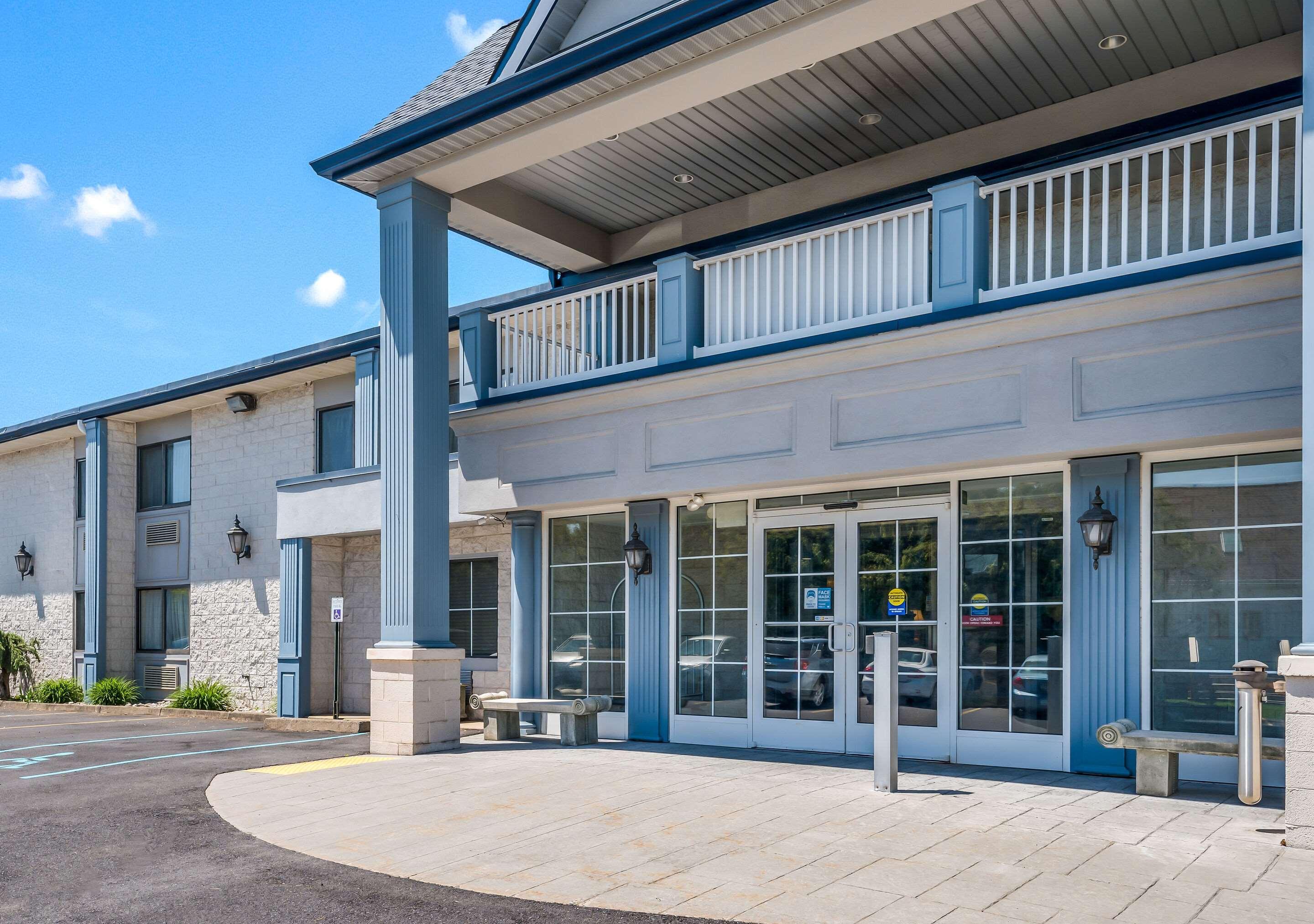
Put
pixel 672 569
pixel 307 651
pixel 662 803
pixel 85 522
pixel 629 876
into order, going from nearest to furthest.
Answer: pixel 629 876 < pixel 662 803 < pixel 672 569 < pixel 307 651 < pixel 85 522

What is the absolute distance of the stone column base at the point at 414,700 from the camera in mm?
11344

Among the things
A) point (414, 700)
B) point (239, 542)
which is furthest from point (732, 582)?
point (239, 542)

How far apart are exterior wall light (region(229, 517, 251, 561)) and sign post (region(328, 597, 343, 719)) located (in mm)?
2224

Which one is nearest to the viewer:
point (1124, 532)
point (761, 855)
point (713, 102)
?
point (761, 855)

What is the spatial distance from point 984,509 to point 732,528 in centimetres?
274

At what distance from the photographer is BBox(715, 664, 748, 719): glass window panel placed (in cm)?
1134

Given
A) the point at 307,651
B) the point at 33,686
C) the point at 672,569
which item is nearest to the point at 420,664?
the point at 672,569

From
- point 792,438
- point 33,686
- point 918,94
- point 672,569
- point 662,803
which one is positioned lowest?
point 33,686

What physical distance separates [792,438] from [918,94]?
368 cm

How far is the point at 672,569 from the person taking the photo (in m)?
11.9

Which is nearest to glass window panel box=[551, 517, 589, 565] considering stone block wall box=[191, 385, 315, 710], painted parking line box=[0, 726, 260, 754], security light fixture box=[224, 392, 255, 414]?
painted parking line box=[0, 726, 260, 754]

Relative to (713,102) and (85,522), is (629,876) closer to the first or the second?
(713,102)

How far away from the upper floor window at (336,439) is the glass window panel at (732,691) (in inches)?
309

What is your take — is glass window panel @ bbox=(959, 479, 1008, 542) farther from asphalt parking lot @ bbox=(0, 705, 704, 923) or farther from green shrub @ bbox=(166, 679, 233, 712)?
green shrub @ bbox=(166, 679, 233, 712)
